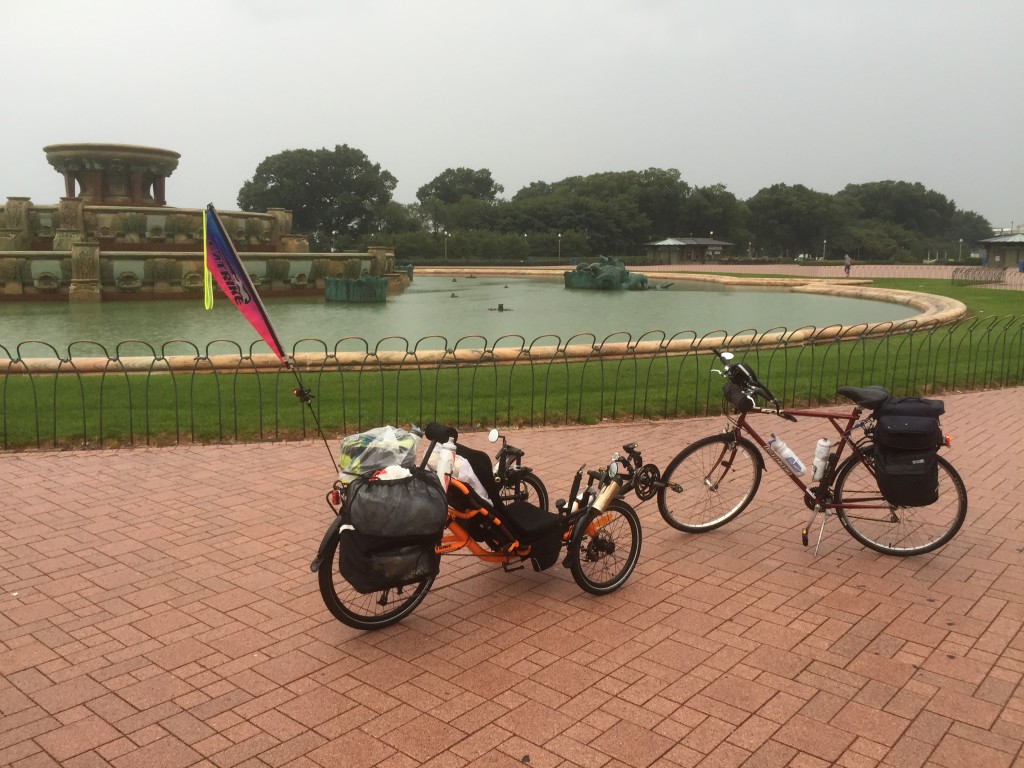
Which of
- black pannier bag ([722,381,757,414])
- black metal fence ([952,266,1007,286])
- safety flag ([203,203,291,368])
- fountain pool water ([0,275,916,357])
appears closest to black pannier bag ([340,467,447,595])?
safety flag ([203,203,291,368])

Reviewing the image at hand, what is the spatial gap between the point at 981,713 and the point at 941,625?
892 millimetres

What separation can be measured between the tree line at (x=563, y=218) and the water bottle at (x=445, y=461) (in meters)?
63.8

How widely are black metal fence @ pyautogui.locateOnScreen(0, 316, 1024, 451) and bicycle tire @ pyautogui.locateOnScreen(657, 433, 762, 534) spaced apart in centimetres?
259

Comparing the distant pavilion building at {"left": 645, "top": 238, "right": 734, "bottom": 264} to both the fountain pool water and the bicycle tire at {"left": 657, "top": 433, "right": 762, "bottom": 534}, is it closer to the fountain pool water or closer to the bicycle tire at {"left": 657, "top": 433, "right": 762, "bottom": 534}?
the fountain pool water

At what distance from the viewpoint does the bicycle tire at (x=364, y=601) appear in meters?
4.26

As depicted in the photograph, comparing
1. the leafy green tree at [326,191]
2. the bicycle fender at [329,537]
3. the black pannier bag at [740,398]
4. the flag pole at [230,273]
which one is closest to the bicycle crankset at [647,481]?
the black pannier bag at [740,398]

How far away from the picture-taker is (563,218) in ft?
261

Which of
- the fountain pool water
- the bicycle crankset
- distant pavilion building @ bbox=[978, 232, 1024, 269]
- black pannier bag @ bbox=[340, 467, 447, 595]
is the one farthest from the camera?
distant pavilion building @ bbox=[978, 232, 1024, 269]

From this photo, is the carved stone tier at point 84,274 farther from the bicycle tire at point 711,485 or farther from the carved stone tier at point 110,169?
the bicycle tire at point 711,485

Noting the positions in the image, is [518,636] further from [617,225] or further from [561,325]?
[617,225]

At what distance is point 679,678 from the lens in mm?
4016

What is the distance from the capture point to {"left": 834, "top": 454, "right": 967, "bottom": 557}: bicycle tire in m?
5.52

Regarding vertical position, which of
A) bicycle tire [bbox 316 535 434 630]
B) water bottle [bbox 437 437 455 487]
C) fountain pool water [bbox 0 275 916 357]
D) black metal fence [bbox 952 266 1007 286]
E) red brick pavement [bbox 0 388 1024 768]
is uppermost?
black metal fence [bbox 952 266 1007 286]

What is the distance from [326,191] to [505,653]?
83359mm
